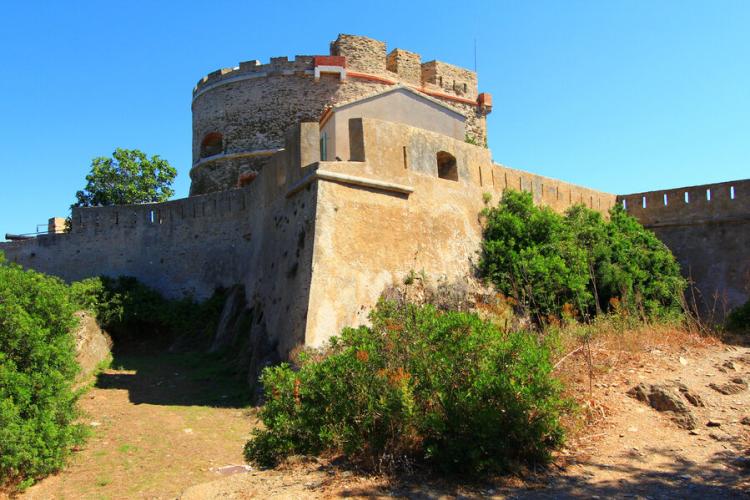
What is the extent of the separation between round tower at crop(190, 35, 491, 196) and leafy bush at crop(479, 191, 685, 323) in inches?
355

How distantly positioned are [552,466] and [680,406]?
72.6 inches

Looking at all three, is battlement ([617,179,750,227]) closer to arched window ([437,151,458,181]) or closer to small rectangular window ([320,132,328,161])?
arched window ([437,151,458,181])

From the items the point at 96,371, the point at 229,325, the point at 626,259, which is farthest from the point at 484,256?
the point at 96,371

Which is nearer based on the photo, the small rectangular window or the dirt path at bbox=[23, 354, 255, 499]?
the dirt path at bbox=[23, 354, 255, 499]

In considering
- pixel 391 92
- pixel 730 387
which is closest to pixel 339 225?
pixel 391 92

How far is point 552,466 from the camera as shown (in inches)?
197

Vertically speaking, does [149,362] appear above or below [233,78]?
below

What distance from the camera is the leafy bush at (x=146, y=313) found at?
1459 centimetres

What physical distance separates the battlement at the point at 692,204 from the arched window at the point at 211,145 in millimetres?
13948

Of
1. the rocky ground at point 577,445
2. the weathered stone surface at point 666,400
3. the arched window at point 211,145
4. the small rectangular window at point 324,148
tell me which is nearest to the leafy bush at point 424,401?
the rocky ground at point 577,445

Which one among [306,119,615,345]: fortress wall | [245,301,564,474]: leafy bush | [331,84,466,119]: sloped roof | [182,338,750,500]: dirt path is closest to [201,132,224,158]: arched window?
[331,84,466,119]: sloped roof

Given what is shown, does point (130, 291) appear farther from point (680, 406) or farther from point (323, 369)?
point (680, 406)

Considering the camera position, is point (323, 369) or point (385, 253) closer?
point (323, 369)

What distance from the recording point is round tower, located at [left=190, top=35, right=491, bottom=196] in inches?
842
